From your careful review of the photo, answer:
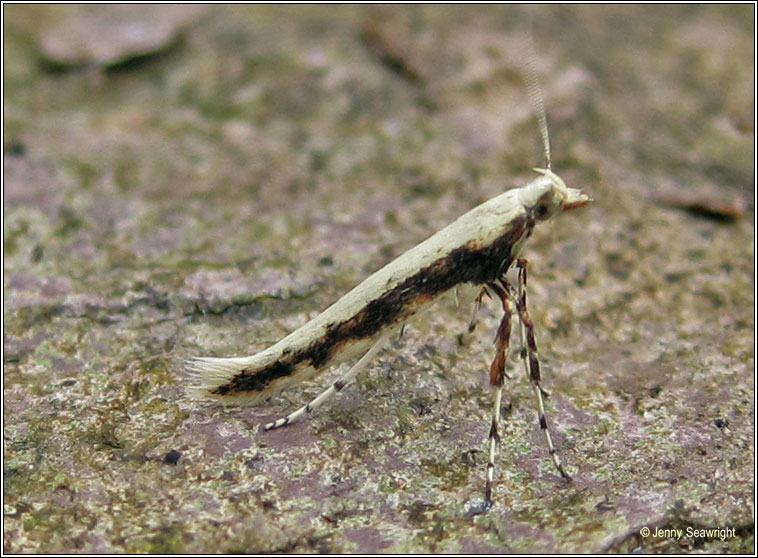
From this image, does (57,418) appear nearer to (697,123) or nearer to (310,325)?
(310,325)

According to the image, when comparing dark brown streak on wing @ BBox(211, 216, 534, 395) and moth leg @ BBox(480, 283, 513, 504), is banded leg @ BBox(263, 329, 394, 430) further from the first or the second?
moth leg @ BBox(480, 283, 513, 504)

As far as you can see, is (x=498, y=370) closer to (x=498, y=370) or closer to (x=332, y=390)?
(x=498, y=370)

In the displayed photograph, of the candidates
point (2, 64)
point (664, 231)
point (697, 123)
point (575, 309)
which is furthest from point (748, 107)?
point (2, 64)

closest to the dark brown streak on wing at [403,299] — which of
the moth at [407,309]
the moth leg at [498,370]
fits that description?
the moth at [407,309]

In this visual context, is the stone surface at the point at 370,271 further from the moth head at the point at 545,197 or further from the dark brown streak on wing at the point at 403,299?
the moth head at the point at 545,197

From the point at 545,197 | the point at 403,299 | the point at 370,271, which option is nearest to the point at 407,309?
the point at 403,299

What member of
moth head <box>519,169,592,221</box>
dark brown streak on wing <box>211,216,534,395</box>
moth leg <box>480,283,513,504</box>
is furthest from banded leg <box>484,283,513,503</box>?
moth head <box>519,169,592,221</box>

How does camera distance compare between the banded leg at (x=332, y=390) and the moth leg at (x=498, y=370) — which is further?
the banded leg at (x=332, y=390)

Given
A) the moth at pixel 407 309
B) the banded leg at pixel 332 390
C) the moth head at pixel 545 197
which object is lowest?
the banded leg at pixel 332 390
